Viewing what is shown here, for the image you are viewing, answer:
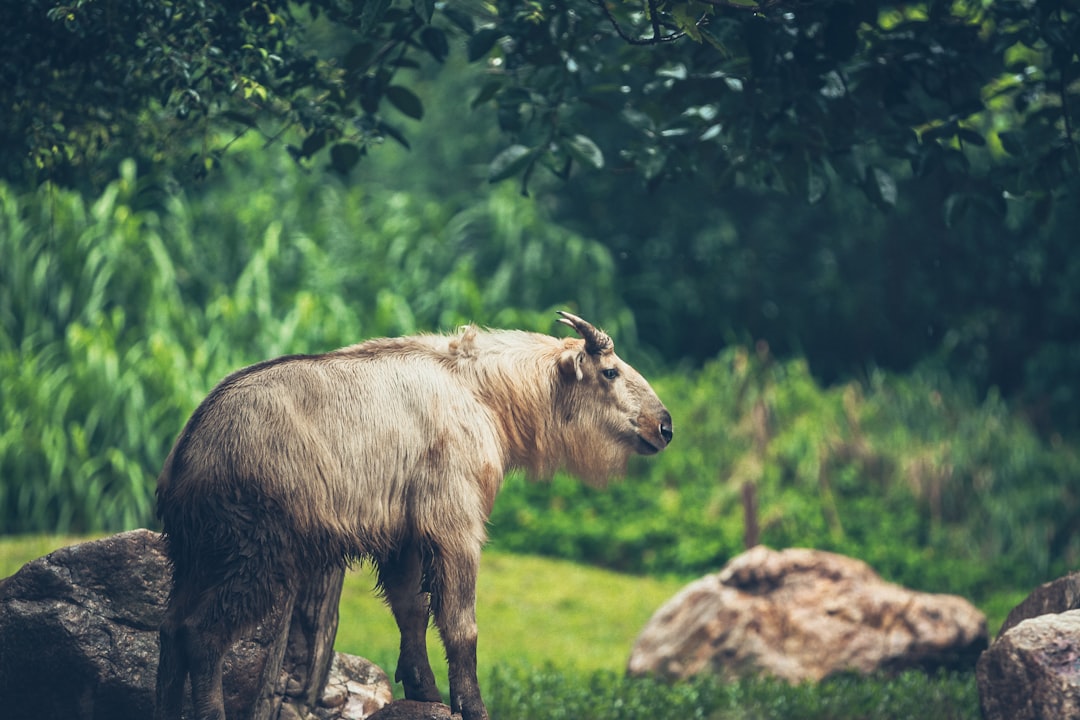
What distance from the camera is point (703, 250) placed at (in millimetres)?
13719

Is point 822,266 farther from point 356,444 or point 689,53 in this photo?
point 356,444

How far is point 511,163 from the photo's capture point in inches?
227

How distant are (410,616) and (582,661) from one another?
321 cm

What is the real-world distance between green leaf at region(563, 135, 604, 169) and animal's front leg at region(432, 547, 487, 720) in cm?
207

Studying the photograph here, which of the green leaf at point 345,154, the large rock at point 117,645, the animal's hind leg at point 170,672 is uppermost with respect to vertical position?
the green leaf at point 345,154

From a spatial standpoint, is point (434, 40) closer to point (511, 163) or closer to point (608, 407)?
point (511, 163)

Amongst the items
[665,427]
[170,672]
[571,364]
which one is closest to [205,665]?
[170,672]

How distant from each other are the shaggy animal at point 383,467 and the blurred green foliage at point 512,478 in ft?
16.1

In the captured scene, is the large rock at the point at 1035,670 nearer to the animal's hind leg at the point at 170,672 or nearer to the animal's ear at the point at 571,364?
the animal's ear at the point at 571,364

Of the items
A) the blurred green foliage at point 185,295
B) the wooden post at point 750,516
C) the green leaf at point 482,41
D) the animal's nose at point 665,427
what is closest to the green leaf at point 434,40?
the green leaf at point 482,41

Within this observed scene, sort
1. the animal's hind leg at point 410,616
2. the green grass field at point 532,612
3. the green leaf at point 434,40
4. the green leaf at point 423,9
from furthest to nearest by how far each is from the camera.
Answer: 1. the green grass field at point 532,612
2. the green leaf at point 434,40
3. the animal's hind leg at point 410,616
4. the green leaf at point 423,9

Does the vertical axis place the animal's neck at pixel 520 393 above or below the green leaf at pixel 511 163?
below

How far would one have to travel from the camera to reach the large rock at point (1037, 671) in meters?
5.12

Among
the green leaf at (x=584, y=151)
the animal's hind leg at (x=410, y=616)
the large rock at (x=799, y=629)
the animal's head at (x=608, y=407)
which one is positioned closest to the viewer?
the animal's hind leg at (x=410, y=616)
